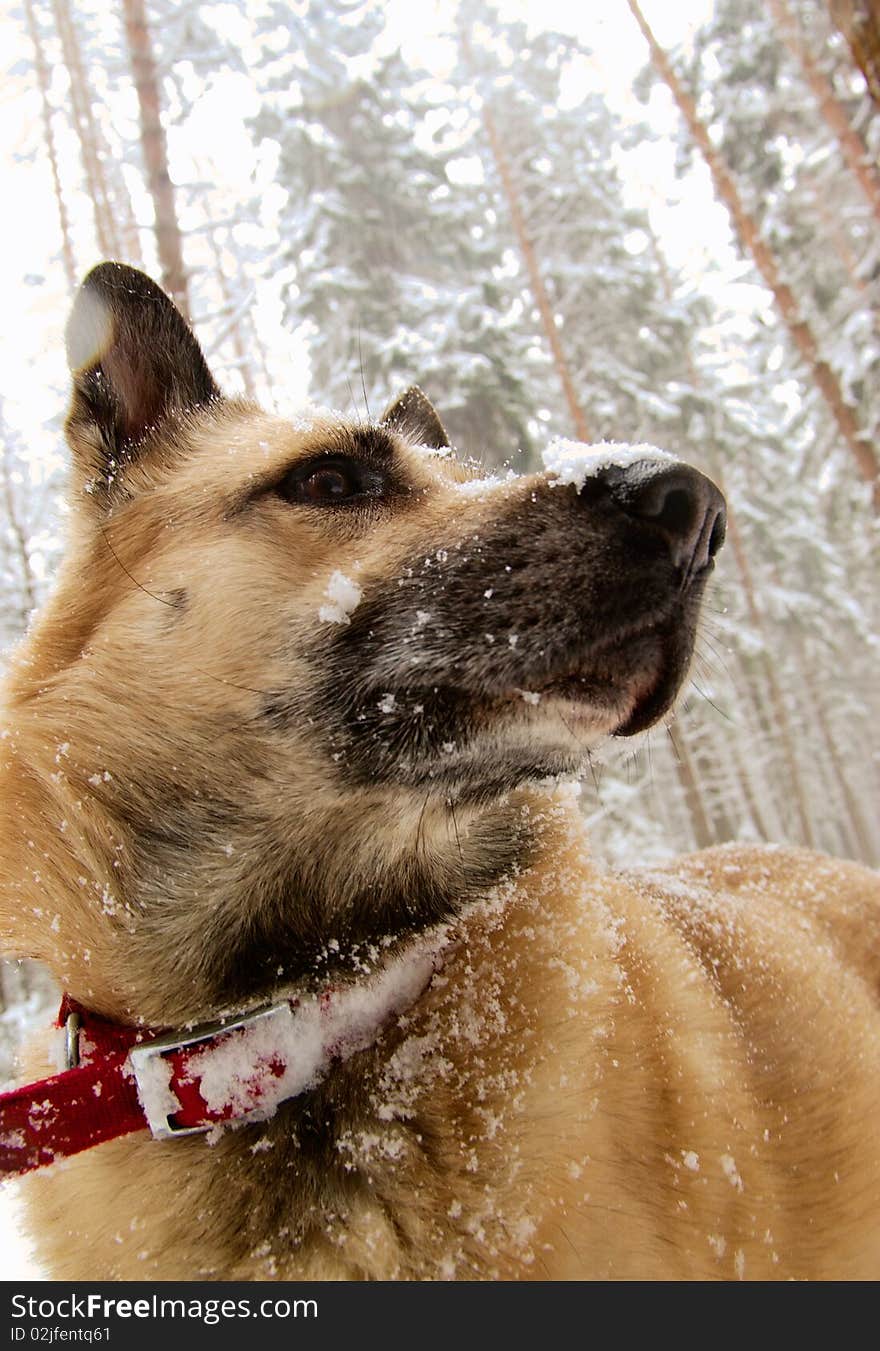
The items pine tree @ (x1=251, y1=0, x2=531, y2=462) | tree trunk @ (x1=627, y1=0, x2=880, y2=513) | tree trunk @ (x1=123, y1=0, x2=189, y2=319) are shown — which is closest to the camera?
tree trunk @ (x1=123, y1=0, x2=189, y2=319)

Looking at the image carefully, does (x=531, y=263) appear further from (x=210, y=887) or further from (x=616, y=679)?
(x=210, y=887)

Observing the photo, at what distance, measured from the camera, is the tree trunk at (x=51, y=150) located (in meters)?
12.3

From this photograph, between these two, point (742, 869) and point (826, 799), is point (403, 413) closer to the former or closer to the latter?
point (742, 869)

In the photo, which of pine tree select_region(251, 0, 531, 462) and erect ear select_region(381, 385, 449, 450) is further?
pine tree select_region(251, 0, 531, 462)

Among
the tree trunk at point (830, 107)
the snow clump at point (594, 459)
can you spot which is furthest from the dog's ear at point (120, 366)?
the tree trunk at point (830, 107)

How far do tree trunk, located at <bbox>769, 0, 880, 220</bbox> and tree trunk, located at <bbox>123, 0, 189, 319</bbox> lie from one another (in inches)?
285

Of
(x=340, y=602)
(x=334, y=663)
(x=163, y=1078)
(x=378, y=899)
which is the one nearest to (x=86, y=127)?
(x=340, y=602)

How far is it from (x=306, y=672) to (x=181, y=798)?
0.45 m

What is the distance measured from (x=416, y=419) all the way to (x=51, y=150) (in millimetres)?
13620

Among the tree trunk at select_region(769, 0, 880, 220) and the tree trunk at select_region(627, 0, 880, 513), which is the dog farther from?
the tree trunk at select_region(627, 0, 880, 513)

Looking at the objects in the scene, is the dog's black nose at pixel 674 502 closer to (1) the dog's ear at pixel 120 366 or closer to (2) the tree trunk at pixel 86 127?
(1) the dog's ear at pixel 120 366

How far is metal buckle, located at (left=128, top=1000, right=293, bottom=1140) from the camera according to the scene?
168 cm

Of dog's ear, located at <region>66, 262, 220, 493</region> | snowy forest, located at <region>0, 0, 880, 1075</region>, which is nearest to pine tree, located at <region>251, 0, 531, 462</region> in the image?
snowy forest, located at <region>0, 0, 880, 1075</region>
